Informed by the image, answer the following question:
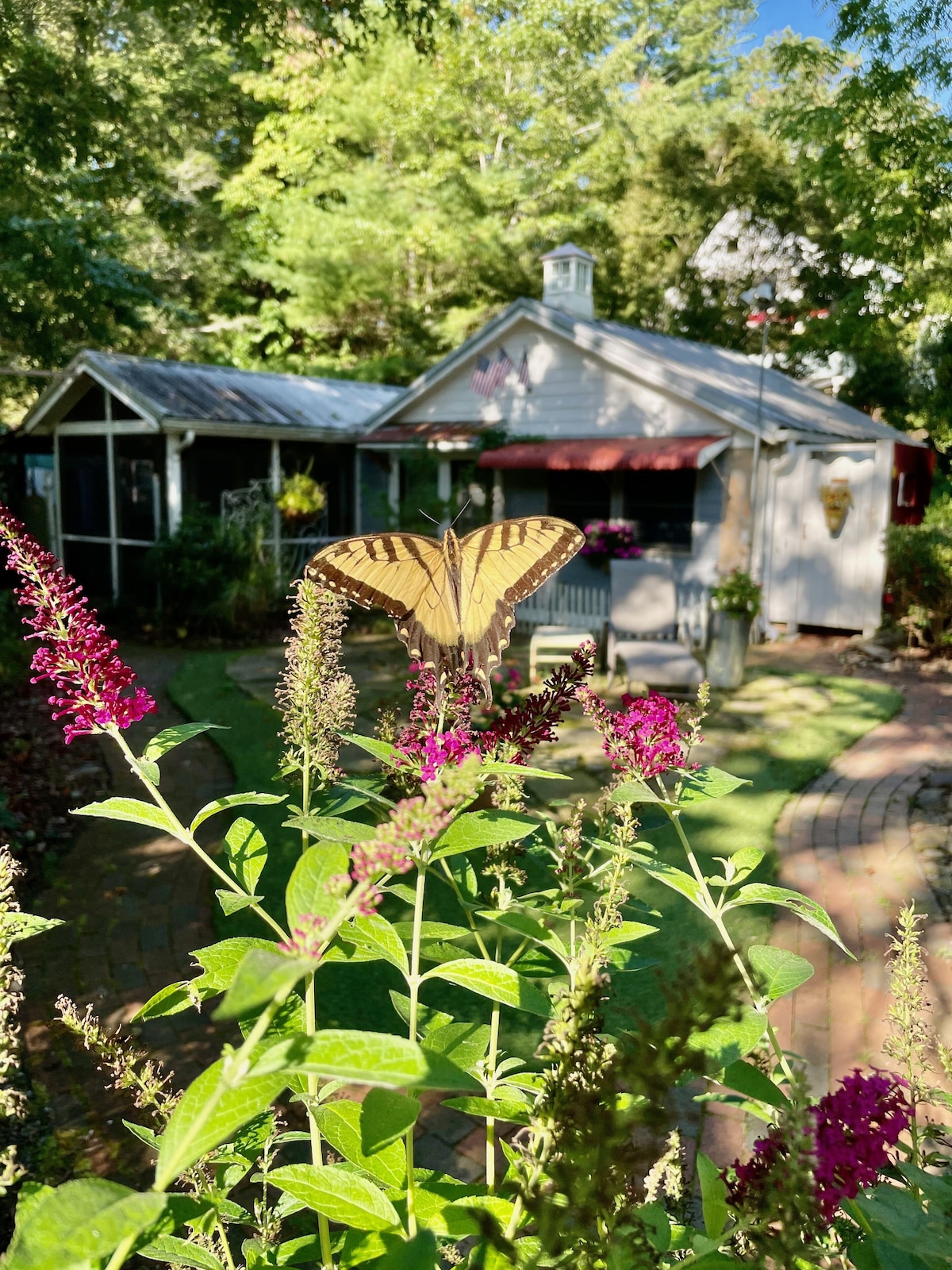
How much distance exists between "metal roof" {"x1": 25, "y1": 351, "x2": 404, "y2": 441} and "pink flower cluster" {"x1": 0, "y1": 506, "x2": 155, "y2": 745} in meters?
12.1

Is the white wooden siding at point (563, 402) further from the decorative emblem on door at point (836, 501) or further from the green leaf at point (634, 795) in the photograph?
the green leaf at point (634, 795)

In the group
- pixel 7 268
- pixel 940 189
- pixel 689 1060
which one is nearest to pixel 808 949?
pixel 689 1060

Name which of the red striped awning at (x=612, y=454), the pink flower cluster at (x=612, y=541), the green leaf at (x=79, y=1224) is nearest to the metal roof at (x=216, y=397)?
the red striped awning at (x=612, y=454)

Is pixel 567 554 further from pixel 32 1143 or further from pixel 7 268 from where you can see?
pixel 7 268

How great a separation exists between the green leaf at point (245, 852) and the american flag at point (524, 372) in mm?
13266

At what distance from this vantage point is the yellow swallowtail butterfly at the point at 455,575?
1900 millimetres

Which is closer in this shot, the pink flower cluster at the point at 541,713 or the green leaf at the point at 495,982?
the green leaf at the point at 495,982

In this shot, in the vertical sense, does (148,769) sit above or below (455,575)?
below

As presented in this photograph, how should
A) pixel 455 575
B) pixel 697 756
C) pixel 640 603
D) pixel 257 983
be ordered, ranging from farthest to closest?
pixel 640 603 → pixel 697 756 → pixel 455 575 → pixel 257 983

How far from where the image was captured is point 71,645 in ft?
3.82

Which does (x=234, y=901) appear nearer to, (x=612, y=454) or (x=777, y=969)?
(x=777, y=969)

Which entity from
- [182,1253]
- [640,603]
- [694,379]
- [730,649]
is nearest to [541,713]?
[182,1253]

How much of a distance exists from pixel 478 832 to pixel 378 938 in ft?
0.57

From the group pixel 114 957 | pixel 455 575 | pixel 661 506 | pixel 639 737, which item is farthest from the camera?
pixel 661 506
